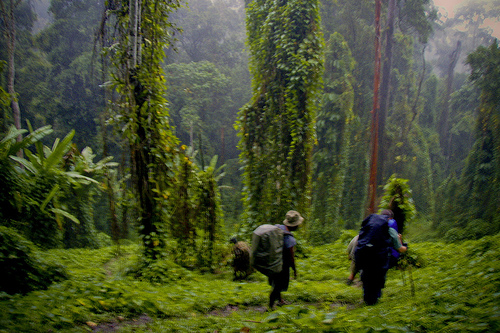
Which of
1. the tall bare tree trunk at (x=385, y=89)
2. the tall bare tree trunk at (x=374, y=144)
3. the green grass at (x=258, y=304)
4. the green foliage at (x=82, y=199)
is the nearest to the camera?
the green grass at (x=258, y=304)

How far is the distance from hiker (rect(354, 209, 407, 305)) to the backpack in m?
0.96

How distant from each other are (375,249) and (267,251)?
1270 mm

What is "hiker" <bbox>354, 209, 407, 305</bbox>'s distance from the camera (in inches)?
137

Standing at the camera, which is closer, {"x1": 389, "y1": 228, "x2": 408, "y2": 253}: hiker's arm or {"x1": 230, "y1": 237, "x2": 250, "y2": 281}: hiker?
{"x1": 389, "y1": 228, "x2": 408, "y2": 253}: hiker's arm

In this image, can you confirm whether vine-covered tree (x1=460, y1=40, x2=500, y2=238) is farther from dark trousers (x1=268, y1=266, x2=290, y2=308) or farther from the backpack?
the backpack

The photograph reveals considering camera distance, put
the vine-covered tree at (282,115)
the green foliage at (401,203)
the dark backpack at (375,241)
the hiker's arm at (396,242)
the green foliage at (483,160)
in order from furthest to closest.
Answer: the green foliage at (483,160) < the vine-covered tree at (282,115) < the green foliage at (401,203) < the hiker's arm at (396,242) < the dark backpack at (375,241)

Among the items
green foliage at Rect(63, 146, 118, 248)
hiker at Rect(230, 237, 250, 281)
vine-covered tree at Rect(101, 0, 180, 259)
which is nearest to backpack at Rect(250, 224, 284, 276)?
hiker at Rect(230, 237, 250, 281)

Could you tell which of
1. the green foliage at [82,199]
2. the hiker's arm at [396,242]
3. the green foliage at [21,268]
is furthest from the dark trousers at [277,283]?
the green foliage at [82,199]

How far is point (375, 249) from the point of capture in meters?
3.47

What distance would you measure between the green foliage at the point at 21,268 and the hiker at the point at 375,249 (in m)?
A: 4.17

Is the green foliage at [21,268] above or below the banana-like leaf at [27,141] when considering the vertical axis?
below

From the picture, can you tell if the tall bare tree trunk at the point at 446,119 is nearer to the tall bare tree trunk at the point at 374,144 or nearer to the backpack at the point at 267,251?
the tall bare tree trunk at the point at 374,144

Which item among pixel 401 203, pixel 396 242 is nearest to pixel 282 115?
pixel 401 203

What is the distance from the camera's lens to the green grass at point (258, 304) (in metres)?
2.53
